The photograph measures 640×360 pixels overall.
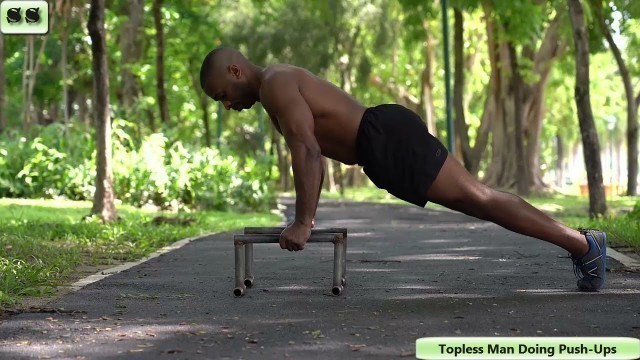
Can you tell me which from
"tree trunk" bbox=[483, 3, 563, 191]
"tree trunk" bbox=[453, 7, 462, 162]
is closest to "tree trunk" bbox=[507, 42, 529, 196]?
"tree trunk" bbox=[483, 3, 563, 191]

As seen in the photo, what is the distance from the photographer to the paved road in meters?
5.18

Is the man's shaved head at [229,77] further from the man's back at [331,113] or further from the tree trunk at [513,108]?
the tree trunk at [513,108]

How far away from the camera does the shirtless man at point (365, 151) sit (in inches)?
254

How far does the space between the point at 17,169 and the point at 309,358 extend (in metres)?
18.0

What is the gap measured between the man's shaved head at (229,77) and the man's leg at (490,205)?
124 centimetres

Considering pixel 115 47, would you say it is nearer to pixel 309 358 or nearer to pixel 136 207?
pixel 136 207

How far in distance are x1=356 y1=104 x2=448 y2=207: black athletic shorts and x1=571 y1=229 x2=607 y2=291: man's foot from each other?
1.05 meters

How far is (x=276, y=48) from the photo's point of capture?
4925 cm

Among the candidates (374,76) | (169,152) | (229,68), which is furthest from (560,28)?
(229,68)

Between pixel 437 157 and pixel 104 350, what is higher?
pixel 437 157

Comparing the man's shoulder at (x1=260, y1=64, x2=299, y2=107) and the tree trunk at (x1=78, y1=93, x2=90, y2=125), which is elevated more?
the tree trunk at (x1=78, y1=93, x2=90, y2=125)

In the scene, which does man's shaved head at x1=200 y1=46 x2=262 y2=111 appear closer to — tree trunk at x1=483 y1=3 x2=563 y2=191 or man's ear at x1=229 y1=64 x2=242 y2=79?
man's ear at x1=229 y1=64 x2=242 y2=79

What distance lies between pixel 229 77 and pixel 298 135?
568mm

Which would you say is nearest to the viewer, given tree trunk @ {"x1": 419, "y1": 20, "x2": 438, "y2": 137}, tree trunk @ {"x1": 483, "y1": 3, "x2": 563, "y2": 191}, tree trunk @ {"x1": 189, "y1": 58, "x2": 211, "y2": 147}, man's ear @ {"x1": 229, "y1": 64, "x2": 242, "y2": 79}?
man's ear @ {"x1": 229, "y1": 64, "x2": 242, "y2": 79}
